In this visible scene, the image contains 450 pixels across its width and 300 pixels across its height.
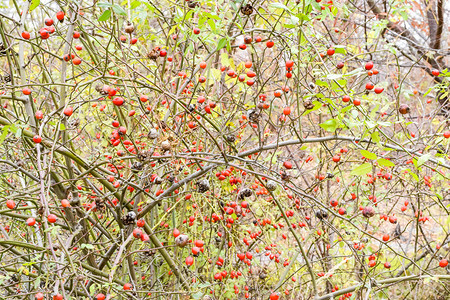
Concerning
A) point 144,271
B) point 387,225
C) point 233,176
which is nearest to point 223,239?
point 233,176

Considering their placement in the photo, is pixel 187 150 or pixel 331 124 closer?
pixel 331 124

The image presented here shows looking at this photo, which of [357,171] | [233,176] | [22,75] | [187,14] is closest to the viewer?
[357,171]

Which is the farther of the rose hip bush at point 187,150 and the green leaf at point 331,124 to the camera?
the rose hip bush at point 187,150

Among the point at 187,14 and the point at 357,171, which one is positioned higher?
the point at 187,14

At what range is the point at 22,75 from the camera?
7.60 ft

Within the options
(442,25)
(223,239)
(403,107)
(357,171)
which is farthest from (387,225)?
(357,171)

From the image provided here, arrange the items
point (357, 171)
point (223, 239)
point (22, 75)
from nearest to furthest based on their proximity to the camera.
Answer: point (357, 171) → point (22, 75) → point (223, 239)

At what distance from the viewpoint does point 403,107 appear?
1896mm

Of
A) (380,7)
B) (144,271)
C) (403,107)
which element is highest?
(380,7)

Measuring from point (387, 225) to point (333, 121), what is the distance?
7.58 m

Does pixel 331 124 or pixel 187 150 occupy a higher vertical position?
pixel 187 150

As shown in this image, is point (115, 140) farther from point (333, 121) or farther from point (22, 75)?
point (333, 121)

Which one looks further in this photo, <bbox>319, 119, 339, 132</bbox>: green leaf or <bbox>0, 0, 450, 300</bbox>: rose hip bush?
<bbox>0, 0, 450, 300</bbox>: rose hip bush

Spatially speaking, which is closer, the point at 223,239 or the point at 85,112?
the point at 223,239
